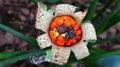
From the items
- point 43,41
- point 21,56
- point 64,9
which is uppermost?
point 64,9

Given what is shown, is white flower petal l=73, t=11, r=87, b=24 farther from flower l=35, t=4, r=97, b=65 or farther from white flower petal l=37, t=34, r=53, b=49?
white flower petal l=37, t=34, r=53, b=49

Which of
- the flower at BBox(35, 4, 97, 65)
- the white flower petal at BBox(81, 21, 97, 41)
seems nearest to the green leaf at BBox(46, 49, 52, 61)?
the flower at BBox(35, 4, 97, 65)

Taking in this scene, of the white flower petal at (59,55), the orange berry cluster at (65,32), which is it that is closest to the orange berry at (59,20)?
the orange berry cluster at (65,32)

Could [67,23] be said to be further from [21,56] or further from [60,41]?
[21,56]

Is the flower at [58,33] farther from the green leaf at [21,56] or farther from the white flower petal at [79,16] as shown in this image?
the green leaf at [21,56]

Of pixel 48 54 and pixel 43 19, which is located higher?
pixel 43 19

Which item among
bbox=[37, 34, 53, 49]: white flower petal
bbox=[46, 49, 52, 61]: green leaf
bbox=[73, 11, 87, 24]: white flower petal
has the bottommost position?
bbox=[46, 49, 52, 61]: green leaf

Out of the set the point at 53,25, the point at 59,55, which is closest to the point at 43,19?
the point at 53,25
